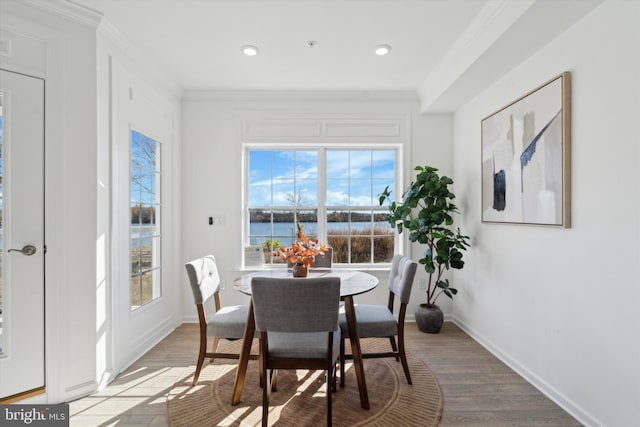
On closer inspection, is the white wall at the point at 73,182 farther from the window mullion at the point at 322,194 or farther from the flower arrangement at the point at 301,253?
the window mullion at the point at 322,194

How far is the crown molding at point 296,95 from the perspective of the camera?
360 centimetres

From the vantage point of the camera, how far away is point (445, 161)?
146 inches

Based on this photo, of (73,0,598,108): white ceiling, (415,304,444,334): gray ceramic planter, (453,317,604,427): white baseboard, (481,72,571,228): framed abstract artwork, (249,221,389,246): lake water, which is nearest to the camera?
(453,317,604,427): white baseboard

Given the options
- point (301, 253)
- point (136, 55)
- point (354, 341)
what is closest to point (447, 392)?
point (354, 341)

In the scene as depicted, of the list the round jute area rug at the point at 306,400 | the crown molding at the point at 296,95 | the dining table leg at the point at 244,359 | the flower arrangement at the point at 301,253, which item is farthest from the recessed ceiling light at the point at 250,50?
the round jute area rug at the point at 306,400

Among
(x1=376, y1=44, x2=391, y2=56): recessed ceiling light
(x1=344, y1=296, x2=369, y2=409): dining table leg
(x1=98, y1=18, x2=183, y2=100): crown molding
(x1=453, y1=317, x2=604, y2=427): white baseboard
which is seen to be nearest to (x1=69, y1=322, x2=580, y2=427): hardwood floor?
(x1=453, y1=317, x2=604, y2=427): white baseboard

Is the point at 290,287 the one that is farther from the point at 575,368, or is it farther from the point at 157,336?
the point at 157,336

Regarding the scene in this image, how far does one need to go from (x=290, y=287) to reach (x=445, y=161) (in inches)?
112

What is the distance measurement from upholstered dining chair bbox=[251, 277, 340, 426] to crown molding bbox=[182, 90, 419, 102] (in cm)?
260

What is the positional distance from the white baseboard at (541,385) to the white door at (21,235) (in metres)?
3.43

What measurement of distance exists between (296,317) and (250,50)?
228cm

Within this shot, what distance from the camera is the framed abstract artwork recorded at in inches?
79.2

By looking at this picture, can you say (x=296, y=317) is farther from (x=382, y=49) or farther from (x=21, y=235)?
(x=382, y=49)

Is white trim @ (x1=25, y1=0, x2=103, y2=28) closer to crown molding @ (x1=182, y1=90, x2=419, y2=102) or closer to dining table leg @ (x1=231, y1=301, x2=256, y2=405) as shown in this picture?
crown molding @ (x1=182, y1=90, x2=419, y2=102)
